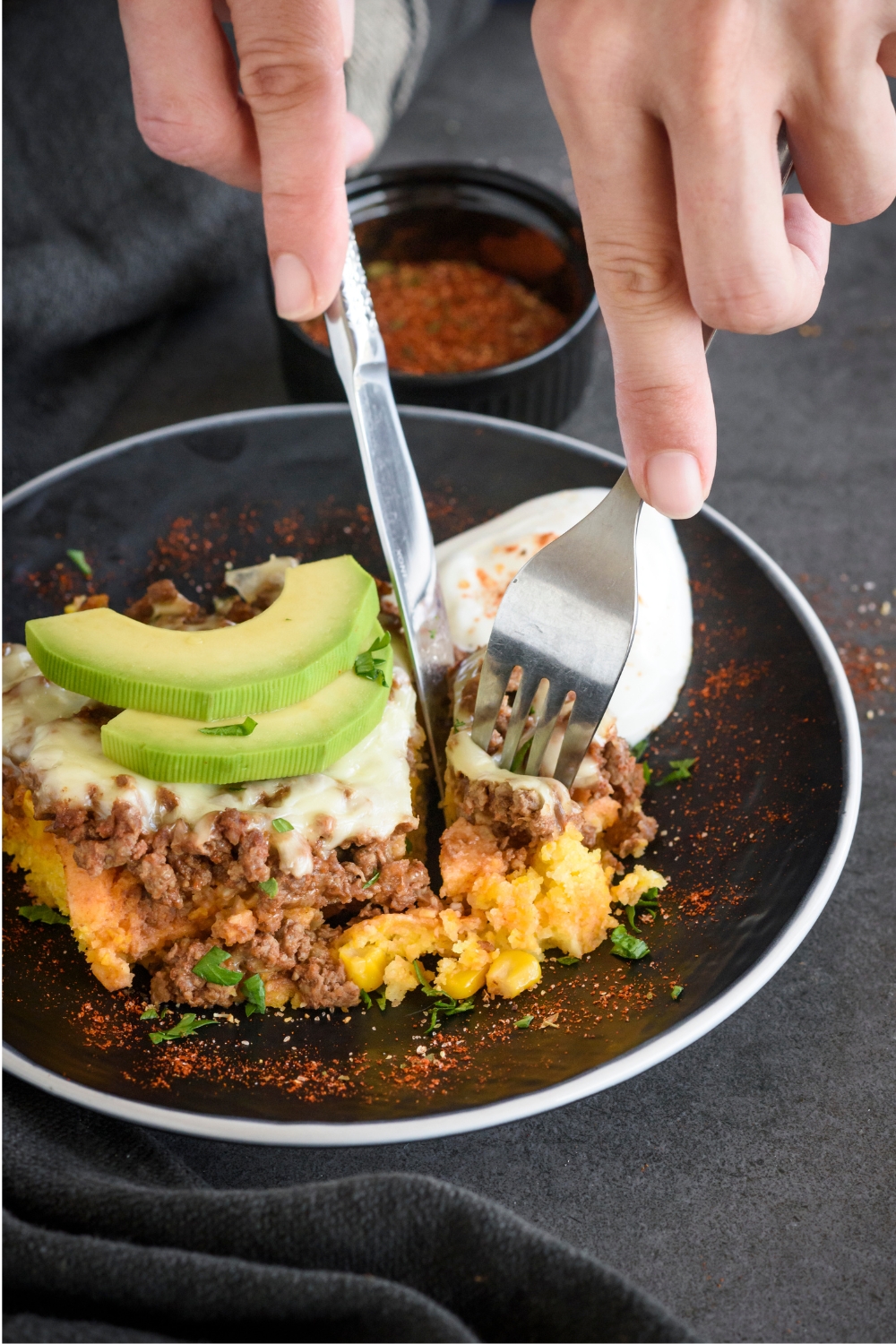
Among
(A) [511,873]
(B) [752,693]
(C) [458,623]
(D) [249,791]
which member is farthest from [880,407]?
(D) [249,791]

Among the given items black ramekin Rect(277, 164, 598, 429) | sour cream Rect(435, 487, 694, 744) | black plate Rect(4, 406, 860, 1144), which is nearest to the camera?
black plate Rect(4, 406, 860, 1144)

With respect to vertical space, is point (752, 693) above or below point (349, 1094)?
above

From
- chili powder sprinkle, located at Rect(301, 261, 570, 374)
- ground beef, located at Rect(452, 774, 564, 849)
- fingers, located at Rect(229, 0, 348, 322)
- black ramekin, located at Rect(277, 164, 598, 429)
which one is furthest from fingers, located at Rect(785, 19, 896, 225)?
chili powder sprinkle, located at Rect(301, 261, 570, 374)

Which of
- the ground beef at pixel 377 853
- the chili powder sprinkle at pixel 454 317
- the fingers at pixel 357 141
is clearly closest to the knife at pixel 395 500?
the ground beef at pixel 377 853

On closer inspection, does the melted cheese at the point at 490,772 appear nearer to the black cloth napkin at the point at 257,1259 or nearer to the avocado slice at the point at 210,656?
the avocado slice at the point at 210,656

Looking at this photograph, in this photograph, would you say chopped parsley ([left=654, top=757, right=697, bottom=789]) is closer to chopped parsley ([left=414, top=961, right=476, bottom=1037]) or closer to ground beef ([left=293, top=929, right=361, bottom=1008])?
chopped parsley ([left=414, top=961, right=476, bottom=1037])

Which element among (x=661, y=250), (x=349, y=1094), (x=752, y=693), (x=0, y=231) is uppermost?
(x=661, y=250)

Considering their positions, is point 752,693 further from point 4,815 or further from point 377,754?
point 4,815
